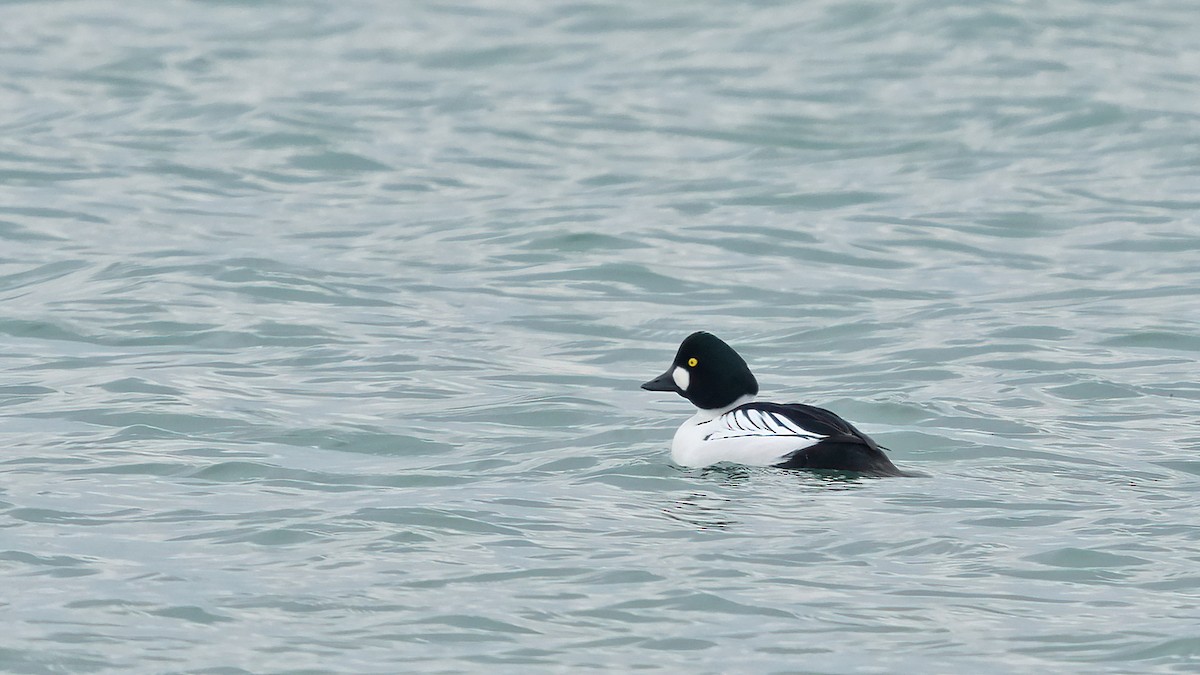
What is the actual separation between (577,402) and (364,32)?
1518cm

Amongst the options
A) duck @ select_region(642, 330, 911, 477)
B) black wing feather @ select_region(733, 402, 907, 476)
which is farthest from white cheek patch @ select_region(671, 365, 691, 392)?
black wing feather @ select_region(733, 402, 907, 476)

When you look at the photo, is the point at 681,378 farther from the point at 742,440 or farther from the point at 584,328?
the point at 584,328

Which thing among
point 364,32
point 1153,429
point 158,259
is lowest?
point 1153,429

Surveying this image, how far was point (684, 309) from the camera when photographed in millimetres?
13812

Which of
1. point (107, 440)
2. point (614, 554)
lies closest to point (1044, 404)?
point (614, 554)

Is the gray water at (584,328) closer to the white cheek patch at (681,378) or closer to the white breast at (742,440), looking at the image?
the white breast at (742,440)

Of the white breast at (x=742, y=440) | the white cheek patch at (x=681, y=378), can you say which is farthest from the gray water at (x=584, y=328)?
the white cheek patch at (x=681, y=378)

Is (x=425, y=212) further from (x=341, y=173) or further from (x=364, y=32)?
(x=364, y=32)

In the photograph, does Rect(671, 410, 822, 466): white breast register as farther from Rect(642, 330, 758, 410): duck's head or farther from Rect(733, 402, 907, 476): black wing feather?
Rect(642, 330, 758, 410): duck's head

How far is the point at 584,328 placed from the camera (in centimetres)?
1324

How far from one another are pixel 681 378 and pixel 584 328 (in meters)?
3.21

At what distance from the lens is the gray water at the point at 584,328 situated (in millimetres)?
6980

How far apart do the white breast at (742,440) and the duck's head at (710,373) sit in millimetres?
284

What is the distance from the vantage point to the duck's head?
395 inches
